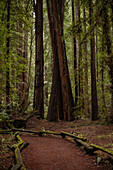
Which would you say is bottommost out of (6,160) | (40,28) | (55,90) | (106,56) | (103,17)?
(6,160)

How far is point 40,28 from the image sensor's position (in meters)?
11.5

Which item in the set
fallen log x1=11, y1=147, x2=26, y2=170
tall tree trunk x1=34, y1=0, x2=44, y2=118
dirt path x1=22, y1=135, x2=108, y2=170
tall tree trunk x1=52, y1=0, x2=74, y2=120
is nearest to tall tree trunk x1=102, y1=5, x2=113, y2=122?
tall tree trunk x1=52, y1=0, x2=74, y2=120

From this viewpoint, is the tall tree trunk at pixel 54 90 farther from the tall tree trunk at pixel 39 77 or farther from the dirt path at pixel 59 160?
the dirt path at pixel 59 160

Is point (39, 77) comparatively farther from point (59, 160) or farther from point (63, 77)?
point (59, 160)

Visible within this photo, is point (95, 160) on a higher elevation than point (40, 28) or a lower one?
lower

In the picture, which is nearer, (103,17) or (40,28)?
(103,17)

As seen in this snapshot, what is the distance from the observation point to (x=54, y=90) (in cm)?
1138

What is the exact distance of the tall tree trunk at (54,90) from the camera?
36.7ft

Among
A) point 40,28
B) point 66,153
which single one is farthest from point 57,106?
point 66,153

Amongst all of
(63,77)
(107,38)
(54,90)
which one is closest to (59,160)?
(107,38)

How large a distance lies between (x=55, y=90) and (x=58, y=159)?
747cm

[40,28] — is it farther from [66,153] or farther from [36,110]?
[66,153]

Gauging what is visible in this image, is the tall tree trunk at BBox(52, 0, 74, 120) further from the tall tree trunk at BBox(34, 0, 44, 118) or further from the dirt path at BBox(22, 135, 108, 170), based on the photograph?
the dirt path at BBox(22, 135, 108, 170)

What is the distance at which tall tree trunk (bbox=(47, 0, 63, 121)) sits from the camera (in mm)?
11172
